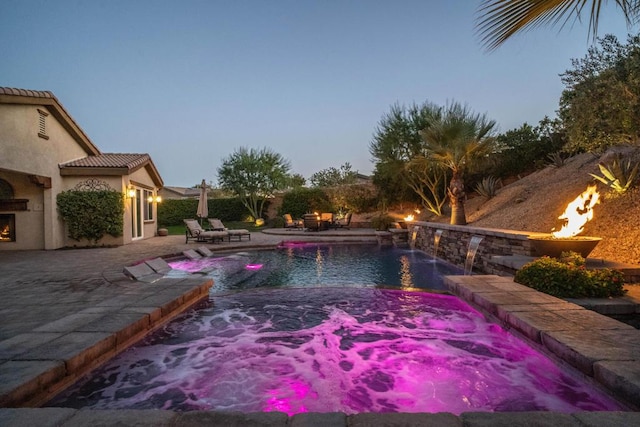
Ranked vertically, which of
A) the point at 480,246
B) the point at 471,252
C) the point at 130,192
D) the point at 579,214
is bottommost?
the point at 471,252

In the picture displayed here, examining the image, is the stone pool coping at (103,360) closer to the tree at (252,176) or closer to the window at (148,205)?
the window at (148,205)

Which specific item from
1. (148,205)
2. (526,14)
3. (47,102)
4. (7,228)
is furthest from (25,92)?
(526,14)

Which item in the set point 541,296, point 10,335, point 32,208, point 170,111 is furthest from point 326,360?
point 170,111

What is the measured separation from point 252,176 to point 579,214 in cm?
2143

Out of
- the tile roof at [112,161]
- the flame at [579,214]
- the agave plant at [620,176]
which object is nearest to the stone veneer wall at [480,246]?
the flame at [579,214]

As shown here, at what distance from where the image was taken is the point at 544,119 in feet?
55.4

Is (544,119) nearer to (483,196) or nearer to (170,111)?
(483,196)

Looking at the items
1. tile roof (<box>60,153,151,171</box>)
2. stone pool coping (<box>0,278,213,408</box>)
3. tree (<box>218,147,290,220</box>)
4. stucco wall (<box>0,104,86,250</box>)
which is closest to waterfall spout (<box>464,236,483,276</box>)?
stone pool coping (<box>0,278,213,408</box>)

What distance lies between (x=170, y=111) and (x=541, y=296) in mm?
39012

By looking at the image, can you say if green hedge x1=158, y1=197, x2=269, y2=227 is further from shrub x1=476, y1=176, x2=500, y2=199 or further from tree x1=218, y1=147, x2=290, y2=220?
shrub x1=476, y1=176, x2=500, y2=199

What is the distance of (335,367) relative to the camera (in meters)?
3.39

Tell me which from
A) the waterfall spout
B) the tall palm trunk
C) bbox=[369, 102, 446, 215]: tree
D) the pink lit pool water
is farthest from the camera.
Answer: bbox=[369, 102, 446, 215]: tree

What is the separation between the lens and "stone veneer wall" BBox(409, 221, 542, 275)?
21.5 feet

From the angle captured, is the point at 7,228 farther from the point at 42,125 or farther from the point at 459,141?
the point at 459,141
